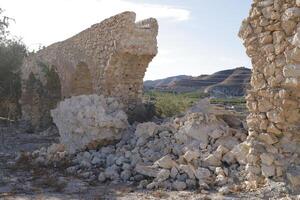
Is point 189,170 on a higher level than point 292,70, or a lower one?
lower

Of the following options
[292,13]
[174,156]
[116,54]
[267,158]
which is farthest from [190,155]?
[116,54]

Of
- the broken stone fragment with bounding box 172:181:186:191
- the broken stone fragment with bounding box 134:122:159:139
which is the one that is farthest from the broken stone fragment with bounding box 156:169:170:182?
the broken stone fragment with bounding box 134:122:159:139

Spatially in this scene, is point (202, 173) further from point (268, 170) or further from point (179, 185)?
point (268, 170)

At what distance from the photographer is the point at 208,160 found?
696 centimetres

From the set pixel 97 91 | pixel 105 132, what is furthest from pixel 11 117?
pixel 105 132

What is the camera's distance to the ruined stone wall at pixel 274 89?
5910 millimetres

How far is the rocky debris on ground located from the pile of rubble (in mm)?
249

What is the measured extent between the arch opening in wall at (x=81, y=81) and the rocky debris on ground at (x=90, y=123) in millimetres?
4508

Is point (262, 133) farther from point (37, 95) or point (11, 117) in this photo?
point (11, 117)

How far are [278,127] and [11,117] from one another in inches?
528

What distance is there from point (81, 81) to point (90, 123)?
580cm

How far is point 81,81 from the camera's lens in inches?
591

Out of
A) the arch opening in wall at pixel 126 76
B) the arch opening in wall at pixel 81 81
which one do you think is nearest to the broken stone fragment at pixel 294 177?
the arch opening in wall at pixel 126 76

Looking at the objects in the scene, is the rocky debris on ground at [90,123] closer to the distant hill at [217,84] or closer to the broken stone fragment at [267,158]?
the broken stone fragment at [267,158]
